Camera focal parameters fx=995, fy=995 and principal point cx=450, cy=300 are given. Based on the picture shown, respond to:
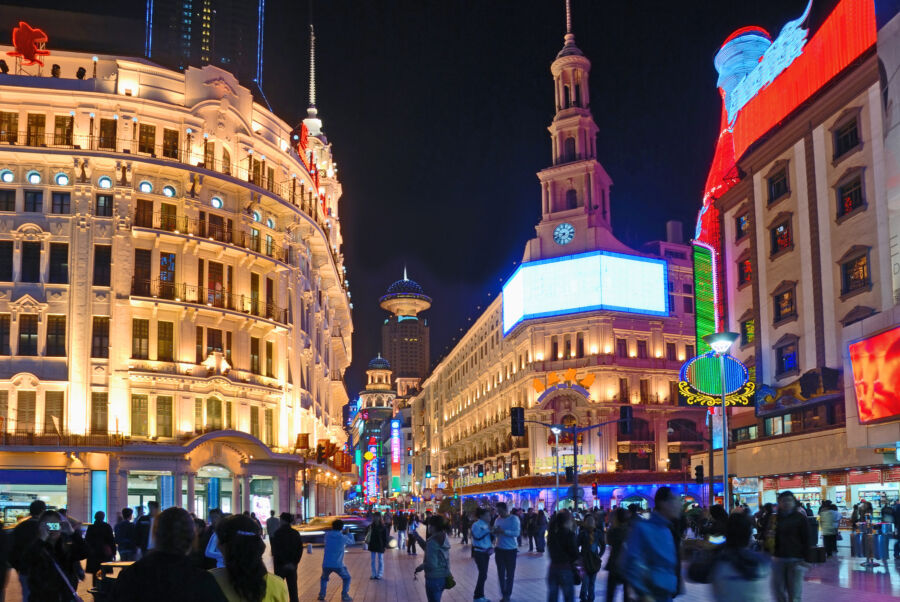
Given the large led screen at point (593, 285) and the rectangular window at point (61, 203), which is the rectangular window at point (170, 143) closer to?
the rectangular window at point (61, 203)

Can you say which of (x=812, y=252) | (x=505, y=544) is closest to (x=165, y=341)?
(x=812, y=252)

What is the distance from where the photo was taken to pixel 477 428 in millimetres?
103375

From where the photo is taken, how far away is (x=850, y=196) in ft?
121

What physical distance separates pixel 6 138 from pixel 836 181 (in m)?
36.0

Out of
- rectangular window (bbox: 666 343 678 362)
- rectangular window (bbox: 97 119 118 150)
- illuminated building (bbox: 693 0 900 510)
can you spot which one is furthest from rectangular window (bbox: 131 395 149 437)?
rectangular window (bbox: 666 343 678 362)

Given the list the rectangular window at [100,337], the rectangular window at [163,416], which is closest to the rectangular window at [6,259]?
the rectangular window at [100,337]

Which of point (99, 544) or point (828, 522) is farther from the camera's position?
point (828, 522)

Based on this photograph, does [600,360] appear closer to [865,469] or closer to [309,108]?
[309,108]

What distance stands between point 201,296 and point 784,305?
27024mm

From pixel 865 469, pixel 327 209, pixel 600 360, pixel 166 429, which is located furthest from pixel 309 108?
pixel 865 469

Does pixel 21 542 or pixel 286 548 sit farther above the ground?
pixel 21 542

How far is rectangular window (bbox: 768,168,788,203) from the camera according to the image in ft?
140

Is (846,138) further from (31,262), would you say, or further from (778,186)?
(31,262)

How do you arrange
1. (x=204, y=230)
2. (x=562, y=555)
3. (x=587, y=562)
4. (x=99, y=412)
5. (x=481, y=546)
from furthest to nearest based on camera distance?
(x=204, y=230), (x=99, y=412), (x=481, y=546), (x=587, y=562), (x=562, y=555)
